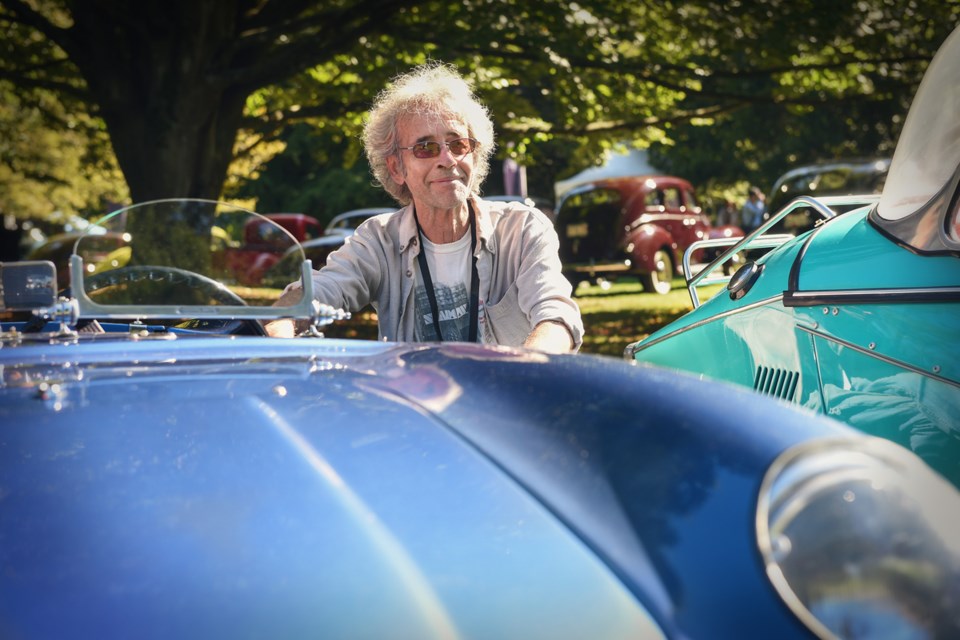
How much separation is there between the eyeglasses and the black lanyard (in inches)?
7.6

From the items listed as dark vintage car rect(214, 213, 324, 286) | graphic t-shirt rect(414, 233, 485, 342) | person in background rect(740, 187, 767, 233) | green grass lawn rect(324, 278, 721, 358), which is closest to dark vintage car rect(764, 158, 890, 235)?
green grass lawn rect(324, 278, 721, 358)

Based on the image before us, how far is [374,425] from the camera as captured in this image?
5.09ft

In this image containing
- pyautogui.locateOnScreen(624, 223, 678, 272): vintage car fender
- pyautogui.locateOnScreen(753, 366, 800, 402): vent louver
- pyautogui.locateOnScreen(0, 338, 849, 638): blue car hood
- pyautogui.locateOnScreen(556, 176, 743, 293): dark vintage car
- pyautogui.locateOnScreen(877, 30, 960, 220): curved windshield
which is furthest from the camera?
pyautogui.locateOnScreen(556, 176, 743, 293): dark vintage car

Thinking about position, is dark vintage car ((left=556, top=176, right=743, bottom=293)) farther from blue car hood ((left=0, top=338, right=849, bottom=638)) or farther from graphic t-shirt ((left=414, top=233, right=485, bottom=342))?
blue car hood ((left=0, top=338, right=849, bottom=638))

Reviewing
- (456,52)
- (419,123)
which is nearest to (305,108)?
(456,52)

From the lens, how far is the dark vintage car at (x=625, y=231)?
1964 cm

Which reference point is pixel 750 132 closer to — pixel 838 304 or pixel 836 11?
pixel 836 11

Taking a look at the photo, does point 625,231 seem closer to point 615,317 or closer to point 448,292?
point 615,317

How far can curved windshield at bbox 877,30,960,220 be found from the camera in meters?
2.93

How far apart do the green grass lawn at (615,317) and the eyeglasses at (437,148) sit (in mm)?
5982

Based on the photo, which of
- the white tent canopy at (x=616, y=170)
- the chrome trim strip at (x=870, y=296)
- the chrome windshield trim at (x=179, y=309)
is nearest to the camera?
the chrome windshield trim at (x=179, y=309)

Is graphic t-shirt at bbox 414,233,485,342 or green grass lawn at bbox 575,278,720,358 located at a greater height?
graphic t-shirt at bbox 414,233,485,342

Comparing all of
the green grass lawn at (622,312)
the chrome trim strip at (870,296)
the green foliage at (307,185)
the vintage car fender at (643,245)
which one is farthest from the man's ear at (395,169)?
the green foliage at (307,185)

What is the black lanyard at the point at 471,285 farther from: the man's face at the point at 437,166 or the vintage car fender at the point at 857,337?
the vintage car fender at the point at 857,337
